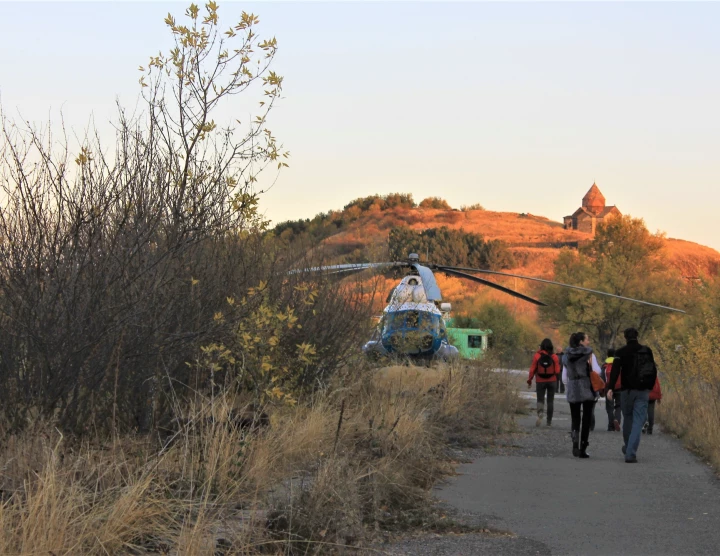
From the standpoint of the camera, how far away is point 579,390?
47.9ft

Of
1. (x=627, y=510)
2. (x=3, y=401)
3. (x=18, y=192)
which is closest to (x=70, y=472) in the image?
(x=3, y=401)

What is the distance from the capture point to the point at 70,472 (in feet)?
22.3

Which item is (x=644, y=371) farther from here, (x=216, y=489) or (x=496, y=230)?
(x=496, y=230)

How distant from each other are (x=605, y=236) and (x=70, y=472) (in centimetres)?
6460

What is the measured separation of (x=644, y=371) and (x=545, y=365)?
544cm

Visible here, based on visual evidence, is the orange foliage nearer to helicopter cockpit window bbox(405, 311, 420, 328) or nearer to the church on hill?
the church on hill

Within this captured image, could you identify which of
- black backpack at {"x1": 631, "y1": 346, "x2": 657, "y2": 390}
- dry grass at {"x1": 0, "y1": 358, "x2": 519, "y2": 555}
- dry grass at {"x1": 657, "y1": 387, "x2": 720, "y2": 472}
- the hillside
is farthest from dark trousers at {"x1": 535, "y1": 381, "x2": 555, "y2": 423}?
the hillside

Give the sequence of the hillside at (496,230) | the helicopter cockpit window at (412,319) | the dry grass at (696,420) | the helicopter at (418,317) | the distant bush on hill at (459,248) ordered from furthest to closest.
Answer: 1. the hillside at (496,230)
2. the distant bush on hill at (459,248)
3. the helicopter cockpit window at (412,319)
4. the helicopter at (418,317)
5. the dry grass at (696,420)

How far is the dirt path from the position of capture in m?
7.82

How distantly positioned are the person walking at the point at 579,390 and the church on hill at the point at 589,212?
164m

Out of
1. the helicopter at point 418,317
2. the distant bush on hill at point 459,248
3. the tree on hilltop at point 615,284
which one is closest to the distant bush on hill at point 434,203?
the distant bush on hill at point 459,248

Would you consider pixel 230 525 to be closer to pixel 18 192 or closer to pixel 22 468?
pixel 22 468

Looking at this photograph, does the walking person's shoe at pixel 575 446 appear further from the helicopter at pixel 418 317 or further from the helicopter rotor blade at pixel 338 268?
the helicopter at pixel 418 317

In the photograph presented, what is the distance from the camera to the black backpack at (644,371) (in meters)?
13.6
